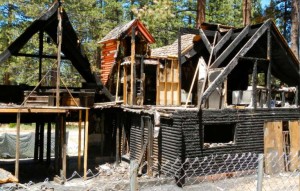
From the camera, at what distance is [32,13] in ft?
103

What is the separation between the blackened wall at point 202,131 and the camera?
48.5 ft

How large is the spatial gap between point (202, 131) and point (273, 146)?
4.41m

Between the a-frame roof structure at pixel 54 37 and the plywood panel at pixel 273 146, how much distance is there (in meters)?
9.60

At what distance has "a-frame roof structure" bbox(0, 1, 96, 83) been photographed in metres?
16.3

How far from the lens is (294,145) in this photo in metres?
17.6

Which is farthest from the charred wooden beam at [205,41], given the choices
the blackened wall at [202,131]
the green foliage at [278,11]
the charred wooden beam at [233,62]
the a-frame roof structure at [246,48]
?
the green foliage at [278,11]

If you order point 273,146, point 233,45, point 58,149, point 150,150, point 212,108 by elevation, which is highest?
point 233,45

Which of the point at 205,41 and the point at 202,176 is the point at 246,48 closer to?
the point at 205,41

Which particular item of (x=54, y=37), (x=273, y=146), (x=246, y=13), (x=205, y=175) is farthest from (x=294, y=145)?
(x=54, y=37)

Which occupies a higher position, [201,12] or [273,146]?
[201,12]

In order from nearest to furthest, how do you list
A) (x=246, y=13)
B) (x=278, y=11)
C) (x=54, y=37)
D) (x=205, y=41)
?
(x=205, y=41)
(x=54, y=37)
(x=246, y=13)
(x=278, y=11)

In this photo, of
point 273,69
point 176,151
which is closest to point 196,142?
point 176,151

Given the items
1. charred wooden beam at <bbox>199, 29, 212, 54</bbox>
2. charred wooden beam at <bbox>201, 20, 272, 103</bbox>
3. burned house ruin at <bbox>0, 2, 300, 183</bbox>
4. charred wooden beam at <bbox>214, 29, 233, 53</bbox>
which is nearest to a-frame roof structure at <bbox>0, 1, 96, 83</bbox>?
burned house ruin at <bbox>0, 2, 300, 183</bbox>

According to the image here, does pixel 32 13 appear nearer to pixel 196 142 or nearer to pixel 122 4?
pixel 122 4
